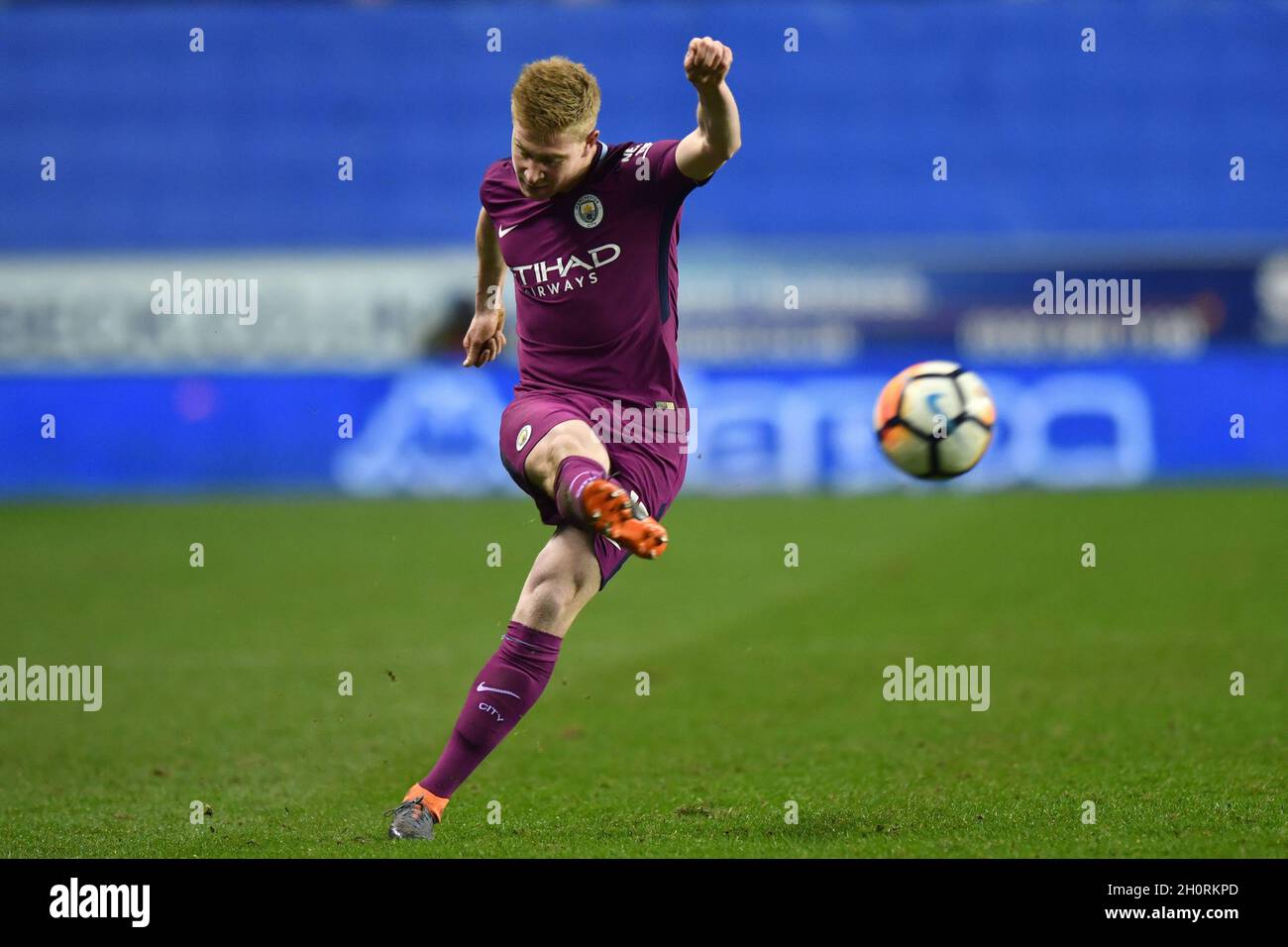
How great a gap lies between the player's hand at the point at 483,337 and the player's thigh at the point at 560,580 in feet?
3.14

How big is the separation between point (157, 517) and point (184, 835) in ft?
38.4

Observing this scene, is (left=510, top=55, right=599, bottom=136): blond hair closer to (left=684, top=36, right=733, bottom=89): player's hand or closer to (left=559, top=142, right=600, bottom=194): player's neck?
(left=559, top=142, right=600, bottom=194): player's neck

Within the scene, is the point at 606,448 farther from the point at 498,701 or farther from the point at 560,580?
the point at 498,701

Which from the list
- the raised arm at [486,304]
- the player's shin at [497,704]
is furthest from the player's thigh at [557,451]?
the raised arm at [486,304]

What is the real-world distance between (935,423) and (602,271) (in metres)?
1.24

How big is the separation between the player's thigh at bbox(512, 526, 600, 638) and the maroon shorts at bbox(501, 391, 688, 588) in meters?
0.04

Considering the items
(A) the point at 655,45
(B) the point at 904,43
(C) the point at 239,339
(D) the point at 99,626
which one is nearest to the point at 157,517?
(C) the point at 239,339

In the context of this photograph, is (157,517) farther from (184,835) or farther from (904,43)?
(904,43)

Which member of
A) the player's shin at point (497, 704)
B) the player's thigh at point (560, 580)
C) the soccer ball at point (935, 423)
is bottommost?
the player's shin at point (497, 704)

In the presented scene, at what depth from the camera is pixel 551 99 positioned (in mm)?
4418

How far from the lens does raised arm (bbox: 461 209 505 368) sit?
17.1 feet

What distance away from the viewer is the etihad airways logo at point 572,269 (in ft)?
15.5

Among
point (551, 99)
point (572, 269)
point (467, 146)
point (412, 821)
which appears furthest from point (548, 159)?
point (467, 146)

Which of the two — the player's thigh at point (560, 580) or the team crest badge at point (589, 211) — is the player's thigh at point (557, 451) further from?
the team crest badge at point (589, 211)
